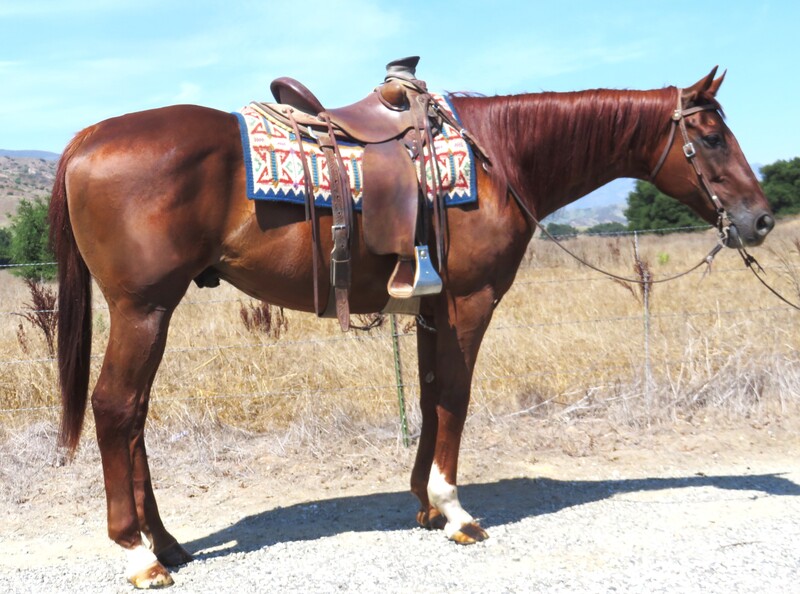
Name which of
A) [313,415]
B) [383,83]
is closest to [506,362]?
[313,415]

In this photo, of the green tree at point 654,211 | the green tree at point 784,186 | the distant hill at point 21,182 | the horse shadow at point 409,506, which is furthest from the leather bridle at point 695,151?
the distant hill at point 21,182

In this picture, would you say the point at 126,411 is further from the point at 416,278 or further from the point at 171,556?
the point at 416,278

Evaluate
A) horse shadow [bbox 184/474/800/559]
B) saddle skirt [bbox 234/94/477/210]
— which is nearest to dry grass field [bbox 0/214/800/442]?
horse shadow [bbox 184/474/800/559]

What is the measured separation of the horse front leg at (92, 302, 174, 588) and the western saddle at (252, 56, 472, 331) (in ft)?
2.70

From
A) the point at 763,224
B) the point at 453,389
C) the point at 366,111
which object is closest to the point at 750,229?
the point at 763,224

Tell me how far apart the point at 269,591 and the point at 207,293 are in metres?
9.12

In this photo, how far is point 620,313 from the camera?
945 cm

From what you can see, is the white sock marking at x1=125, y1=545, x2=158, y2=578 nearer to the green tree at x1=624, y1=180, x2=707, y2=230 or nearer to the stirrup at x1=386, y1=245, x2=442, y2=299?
the stirrup at x1=386, y1=245, x2=442, y2=299

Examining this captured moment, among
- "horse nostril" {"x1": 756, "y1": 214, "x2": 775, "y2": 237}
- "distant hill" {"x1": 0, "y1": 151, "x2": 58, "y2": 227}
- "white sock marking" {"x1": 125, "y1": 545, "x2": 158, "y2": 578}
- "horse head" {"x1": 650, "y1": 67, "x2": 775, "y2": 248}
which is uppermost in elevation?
"distant hill" {"x1": 0, "y1": 151, "x2": 58, "y2": 227}

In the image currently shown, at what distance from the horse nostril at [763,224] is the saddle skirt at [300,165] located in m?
1.54

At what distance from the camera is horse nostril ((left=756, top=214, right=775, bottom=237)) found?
3992 mm

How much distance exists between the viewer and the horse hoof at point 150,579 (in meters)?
3.45

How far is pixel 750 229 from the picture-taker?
400cm

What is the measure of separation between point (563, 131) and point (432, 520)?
2.27m
